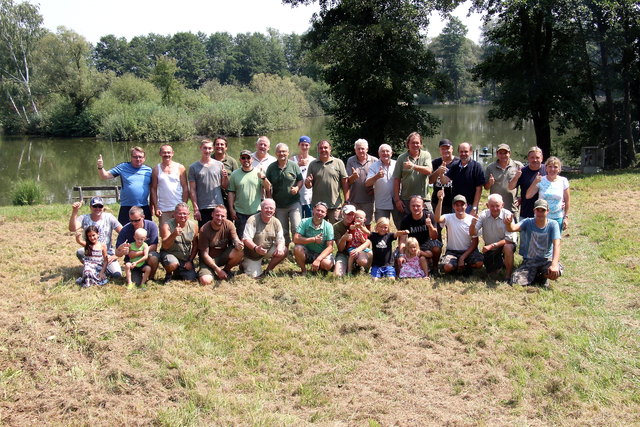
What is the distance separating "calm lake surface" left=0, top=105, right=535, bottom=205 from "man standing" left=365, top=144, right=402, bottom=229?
47.6 ft

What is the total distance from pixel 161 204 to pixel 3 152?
35.8 metres

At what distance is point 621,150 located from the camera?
19.1 metres

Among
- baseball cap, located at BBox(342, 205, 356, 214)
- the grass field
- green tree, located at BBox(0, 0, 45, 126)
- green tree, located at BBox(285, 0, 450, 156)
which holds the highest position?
green tree, located at BBox(0, 0, 45, 126)

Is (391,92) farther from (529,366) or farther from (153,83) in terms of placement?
(153,83)

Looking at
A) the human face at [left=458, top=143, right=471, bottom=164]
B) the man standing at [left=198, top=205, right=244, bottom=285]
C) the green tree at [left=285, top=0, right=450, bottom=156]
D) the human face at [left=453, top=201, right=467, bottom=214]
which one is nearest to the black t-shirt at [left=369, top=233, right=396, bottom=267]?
the human face at [left=453, top=201, right=467, bottom=214]

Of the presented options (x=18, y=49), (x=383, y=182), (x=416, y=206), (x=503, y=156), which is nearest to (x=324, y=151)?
(x=383, y=182)

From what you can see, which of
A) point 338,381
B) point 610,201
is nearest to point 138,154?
point 338,381

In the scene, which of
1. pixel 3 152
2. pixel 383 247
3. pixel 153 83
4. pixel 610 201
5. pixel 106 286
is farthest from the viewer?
pixel 153 83

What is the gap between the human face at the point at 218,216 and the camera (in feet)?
22.8

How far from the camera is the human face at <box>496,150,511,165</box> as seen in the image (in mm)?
7364

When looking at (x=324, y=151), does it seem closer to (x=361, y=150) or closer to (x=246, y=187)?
(x=361, y=150)

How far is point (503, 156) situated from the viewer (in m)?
7.43

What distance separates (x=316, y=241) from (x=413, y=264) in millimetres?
1339

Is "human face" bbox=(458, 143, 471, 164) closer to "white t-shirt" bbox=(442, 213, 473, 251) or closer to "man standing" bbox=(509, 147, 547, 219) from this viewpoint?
"man standing" bbox=(509, 147, 547, 219)
